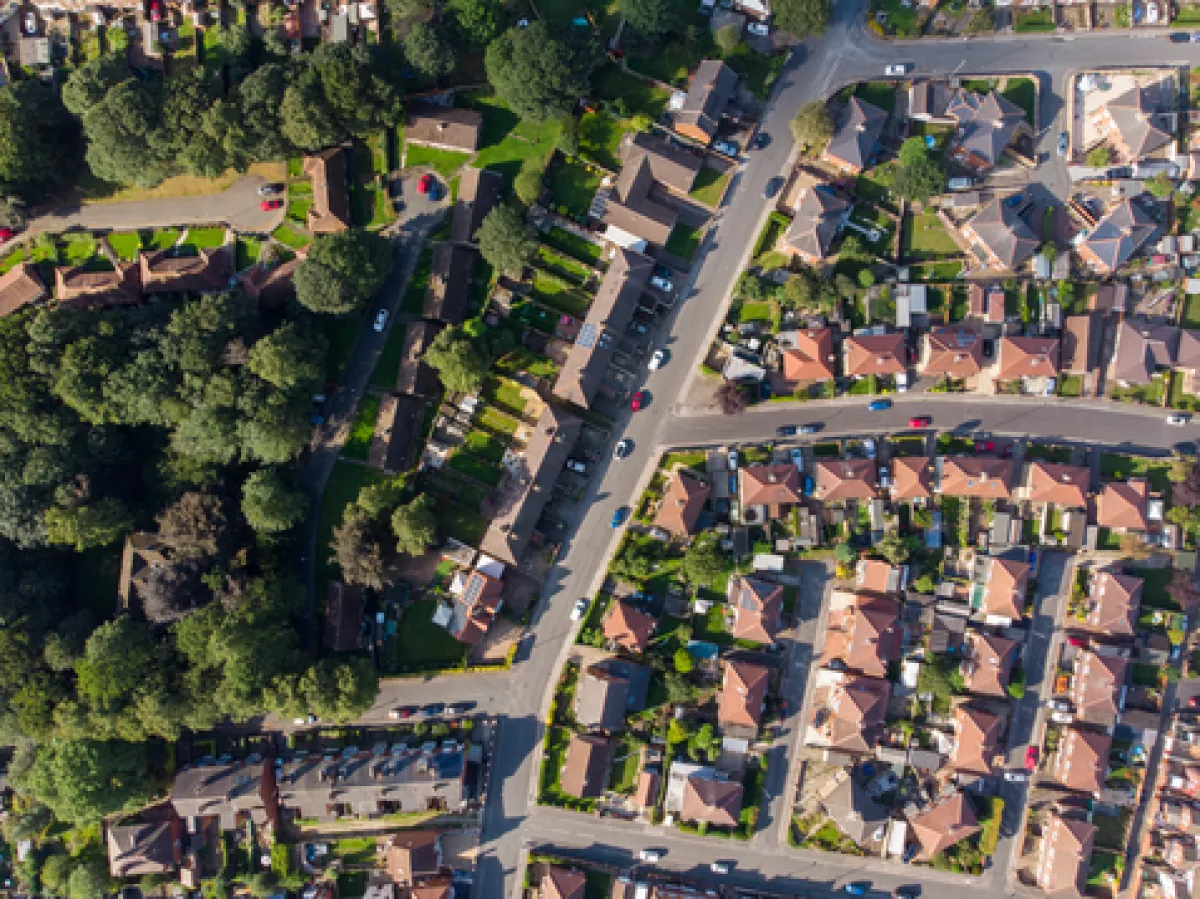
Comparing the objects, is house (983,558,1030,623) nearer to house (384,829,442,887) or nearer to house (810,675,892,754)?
house (810,675,892,754)

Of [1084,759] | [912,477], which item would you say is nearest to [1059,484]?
[912,477]

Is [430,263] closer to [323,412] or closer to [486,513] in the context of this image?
[323,412]

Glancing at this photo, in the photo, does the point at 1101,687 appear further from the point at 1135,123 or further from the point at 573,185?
the point at 573,185

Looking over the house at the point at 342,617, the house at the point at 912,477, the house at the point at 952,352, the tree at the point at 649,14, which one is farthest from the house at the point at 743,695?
the tree at the point at 649,14

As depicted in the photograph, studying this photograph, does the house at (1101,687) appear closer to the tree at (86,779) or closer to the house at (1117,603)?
the house at (1117,603)

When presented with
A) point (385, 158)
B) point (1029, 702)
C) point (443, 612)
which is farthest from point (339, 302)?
point (1029, 702)

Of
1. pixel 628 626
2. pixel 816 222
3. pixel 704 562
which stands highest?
pixel 816 222
